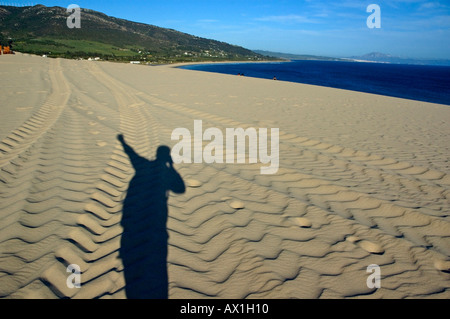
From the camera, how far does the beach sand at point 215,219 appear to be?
6.14ft

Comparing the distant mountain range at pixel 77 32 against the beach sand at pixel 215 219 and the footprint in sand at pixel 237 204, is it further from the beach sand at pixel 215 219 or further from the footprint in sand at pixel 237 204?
the footprint in sand at pixel 237 204

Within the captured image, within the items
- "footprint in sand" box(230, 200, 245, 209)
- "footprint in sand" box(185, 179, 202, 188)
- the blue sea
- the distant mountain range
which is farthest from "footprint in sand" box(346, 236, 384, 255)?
the distant mountain range

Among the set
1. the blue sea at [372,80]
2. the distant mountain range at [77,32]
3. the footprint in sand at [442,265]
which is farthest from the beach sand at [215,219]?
the distant mountain range at [77,32]

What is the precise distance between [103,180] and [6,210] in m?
1.02

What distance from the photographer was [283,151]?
15.4 ft

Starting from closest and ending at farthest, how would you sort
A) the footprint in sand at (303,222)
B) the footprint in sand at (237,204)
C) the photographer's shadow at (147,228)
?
the photographer's shadow at (147,228) < the footprint in sand at (303,222) < the footprint in sand at (237,204)

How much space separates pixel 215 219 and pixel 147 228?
710 millimetres

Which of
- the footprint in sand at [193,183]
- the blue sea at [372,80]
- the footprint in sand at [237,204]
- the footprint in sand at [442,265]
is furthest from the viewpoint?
the blue sea at [372,80]

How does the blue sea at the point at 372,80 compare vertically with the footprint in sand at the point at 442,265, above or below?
above

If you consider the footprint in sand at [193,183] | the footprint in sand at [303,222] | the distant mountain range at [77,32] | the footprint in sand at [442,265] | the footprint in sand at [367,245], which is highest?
the distant mountain range at [77,32]

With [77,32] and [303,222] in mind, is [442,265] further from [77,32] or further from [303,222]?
[77,32]

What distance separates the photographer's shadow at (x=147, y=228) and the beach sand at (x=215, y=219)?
0.01 meters
